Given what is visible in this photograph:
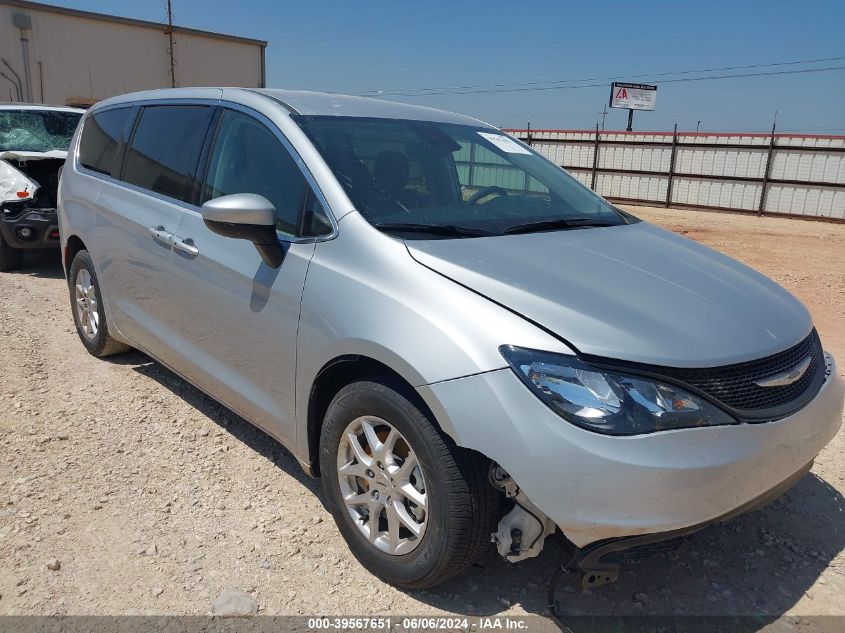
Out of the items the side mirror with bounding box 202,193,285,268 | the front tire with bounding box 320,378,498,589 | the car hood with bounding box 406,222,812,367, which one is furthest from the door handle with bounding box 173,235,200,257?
the car hood with bounding box 406,222,812,367

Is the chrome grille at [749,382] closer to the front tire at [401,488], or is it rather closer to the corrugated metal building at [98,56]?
the front tire at [401,488]

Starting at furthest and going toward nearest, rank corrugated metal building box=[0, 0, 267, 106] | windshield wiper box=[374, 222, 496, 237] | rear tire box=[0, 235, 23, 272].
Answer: corrugated metal building box=[0, 0, 267, 106]
rear tire box=[0, 235, 23, 272]
windshield wiper box=[374, 222, 496, 237]

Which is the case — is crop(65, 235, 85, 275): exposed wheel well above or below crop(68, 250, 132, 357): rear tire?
above

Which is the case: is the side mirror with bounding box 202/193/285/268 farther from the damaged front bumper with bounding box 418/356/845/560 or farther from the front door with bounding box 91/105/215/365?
the damaged front bumper with bounding box 418/356/845/560

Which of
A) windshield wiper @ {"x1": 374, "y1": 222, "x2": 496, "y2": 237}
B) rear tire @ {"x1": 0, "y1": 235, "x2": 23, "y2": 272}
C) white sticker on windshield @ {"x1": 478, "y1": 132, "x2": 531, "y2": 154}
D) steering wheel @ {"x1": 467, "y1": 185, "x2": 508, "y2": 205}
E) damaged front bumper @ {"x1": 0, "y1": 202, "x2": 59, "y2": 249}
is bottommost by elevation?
rear tire @ {"x1": 0, "y1": 235, "x2": 23, "y2": 272}

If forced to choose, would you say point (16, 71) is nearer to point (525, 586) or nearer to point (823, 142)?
point (823, 142)

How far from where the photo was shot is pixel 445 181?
315cm

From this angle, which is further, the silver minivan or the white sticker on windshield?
the white sticker on windshield

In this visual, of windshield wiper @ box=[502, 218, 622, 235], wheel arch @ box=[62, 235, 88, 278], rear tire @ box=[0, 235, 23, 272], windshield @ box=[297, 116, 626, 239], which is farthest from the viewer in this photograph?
rear tire @ box=[0, 235, 23, 272]

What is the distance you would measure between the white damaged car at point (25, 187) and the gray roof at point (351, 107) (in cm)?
513

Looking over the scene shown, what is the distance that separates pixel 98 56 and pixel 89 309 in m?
26.5

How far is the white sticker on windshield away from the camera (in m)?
3.74

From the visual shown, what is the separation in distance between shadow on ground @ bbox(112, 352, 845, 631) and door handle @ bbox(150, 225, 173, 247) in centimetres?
142

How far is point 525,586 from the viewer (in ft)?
8.57
